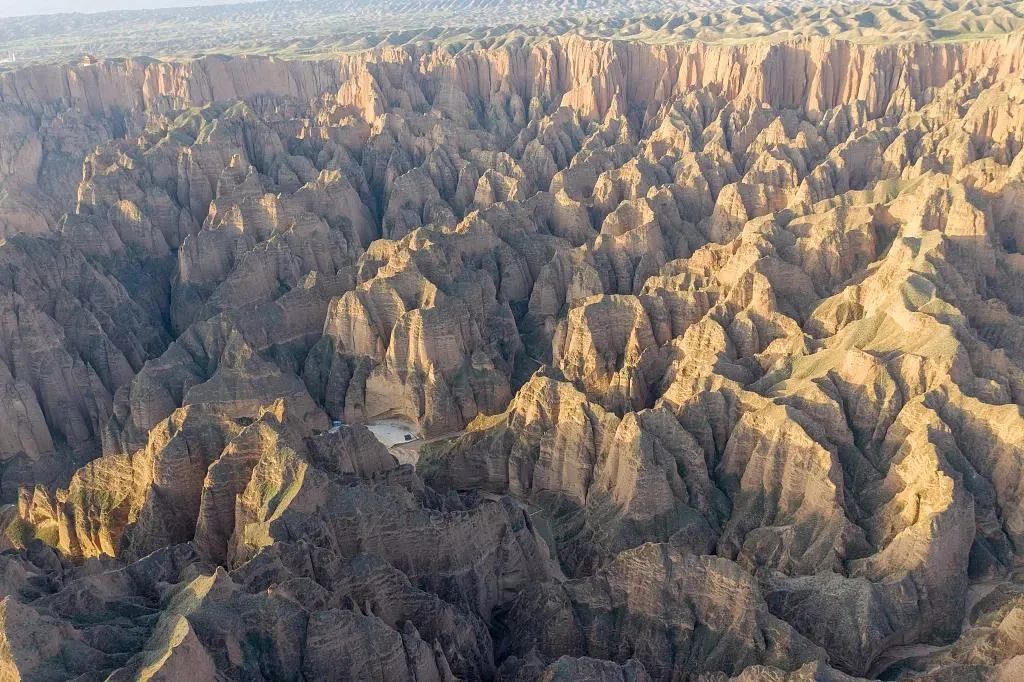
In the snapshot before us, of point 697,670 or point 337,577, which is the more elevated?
point 337,577

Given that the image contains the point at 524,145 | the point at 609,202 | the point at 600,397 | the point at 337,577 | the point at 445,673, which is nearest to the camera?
the point at 445,673

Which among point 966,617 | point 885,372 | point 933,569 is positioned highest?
point 885,372

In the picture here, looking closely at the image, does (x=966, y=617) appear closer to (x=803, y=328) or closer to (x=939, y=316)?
(x=939, y=316)

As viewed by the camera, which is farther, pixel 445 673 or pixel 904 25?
pixel 904 25

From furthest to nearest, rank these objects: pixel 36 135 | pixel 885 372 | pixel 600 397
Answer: pixel 36 135 → pixel 600 397 → pixel 885 372

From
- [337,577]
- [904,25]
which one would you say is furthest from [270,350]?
[904,25]

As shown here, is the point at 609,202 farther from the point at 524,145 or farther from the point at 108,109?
the point at 108,109
